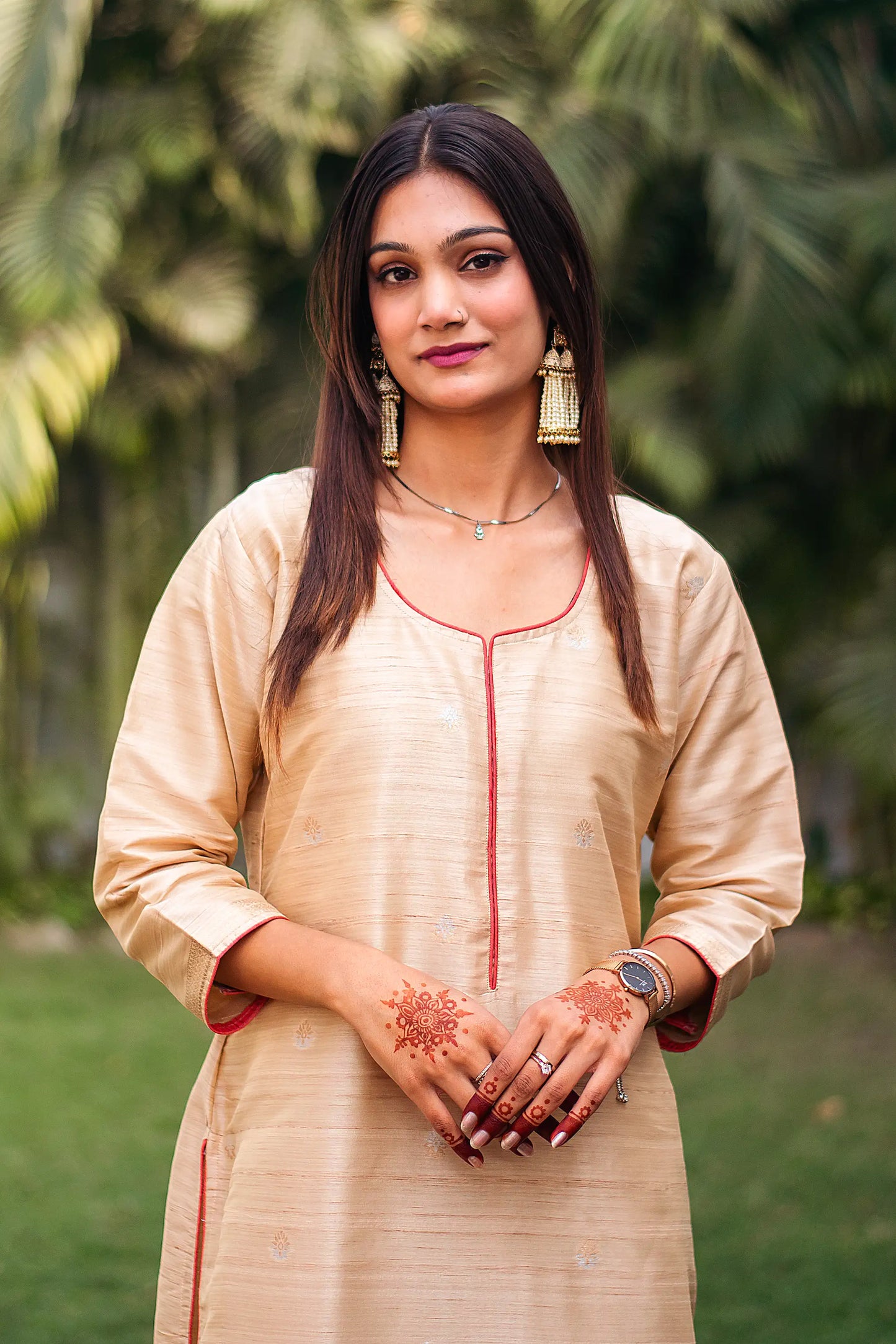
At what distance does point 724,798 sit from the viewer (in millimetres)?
1701

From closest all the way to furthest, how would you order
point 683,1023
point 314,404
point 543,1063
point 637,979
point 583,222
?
point 543,1063
point 637,979
point 683,1023
point 314,404
point 583,222

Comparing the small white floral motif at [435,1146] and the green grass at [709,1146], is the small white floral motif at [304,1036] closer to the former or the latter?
the small white floral motif at [435,1146]

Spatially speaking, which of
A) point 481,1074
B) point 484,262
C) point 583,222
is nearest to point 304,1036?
point 481,1074

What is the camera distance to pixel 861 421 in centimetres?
716

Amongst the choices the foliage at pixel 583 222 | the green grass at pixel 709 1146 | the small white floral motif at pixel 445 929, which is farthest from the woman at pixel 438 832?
the foliage at pixel 583 222

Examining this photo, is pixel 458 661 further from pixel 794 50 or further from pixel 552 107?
pixel 794 50

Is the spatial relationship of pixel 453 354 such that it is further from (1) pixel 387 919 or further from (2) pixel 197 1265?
(2) pixel 197 1265

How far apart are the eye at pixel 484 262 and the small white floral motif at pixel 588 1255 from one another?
991 millimetres

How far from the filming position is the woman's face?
1562 mm

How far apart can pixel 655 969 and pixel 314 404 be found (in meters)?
3.64

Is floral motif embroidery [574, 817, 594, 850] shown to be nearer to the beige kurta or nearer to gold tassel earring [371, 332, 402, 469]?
the beige kurta

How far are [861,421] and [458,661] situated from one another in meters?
6.04

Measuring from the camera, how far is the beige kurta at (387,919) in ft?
4.84

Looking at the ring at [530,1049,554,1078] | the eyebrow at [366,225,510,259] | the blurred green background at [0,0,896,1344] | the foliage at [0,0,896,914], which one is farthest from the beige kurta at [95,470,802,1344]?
the foliage at [0,0,896,914]
